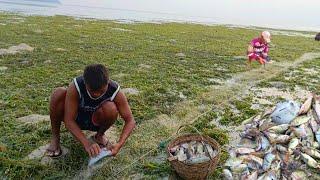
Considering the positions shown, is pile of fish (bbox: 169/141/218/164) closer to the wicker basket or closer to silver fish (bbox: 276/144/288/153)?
the wicker basket

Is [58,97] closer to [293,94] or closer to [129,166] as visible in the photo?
[129,166]

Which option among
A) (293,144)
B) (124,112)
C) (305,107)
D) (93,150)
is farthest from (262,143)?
(93,150)

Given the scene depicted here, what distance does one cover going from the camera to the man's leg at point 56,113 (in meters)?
4.64

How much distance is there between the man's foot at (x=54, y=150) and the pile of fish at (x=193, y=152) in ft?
5.02

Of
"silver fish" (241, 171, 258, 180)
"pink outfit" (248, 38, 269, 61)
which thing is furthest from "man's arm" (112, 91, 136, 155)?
"pink outfit" (248, 38, 269, 61)

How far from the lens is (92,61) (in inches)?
469

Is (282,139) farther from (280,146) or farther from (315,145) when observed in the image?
(315,145)

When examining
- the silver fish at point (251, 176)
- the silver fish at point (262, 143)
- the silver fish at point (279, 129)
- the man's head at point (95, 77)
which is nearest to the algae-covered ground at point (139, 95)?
the silver fish at point (251, 176)

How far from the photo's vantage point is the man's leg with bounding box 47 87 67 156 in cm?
464

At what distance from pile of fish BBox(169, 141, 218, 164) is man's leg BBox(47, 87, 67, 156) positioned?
1517 mm

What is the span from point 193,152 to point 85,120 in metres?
1.45

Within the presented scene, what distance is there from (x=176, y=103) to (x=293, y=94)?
3.21 meters

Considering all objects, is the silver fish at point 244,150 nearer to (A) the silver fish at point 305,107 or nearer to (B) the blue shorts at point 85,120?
(A) the silver fish at point 305,107

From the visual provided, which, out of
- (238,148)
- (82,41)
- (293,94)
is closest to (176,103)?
(238,148)
